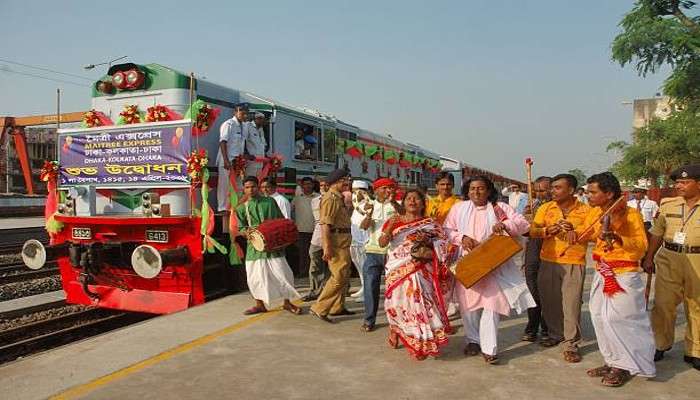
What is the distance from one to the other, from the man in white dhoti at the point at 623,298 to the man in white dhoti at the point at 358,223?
2450 millimetres

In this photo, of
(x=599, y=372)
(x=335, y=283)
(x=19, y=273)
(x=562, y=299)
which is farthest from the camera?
(x=19, y=273)

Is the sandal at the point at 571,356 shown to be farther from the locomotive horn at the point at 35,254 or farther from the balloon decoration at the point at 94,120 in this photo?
the balloon decoration at the point at 94,120

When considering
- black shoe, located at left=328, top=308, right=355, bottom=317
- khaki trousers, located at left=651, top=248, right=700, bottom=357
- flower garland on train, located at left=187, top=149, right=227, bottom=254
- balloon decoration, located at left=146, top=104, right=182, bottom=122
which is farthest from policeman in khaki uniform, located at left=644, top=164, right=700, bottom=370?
balloon decoration, located at left=146, top=104, right=182, bottom=122

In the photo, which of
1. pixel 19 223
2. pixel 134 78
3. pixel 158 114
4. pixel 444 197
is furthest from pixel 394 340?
pixel 19 223

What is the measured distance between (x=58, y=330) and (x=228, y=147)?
3333 millimetres

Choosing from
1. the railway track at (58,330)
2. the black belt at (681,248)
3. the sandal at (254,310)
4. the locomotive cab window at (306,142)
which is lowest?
the railway track at (58,330)

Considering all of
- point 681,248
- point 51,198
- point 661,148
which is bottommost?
point 681,248

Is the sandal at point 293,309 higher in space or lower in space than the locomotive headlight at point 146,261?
lower

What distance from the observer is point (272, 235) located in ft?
19.3

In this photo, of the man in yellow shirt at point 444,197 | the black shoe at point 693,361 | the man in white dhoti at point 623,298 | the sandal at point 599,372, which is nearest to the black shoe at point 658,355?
the black shoe at point 693,361

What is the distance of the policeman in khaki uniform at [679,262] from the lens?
4.21 metres

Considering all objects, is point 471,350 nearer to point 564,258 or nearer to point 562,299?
point 562,299

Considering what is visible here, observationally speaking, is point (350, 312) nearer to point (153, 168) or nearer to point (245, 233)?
point (245, 233)

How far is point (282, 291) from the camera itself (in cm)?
605
